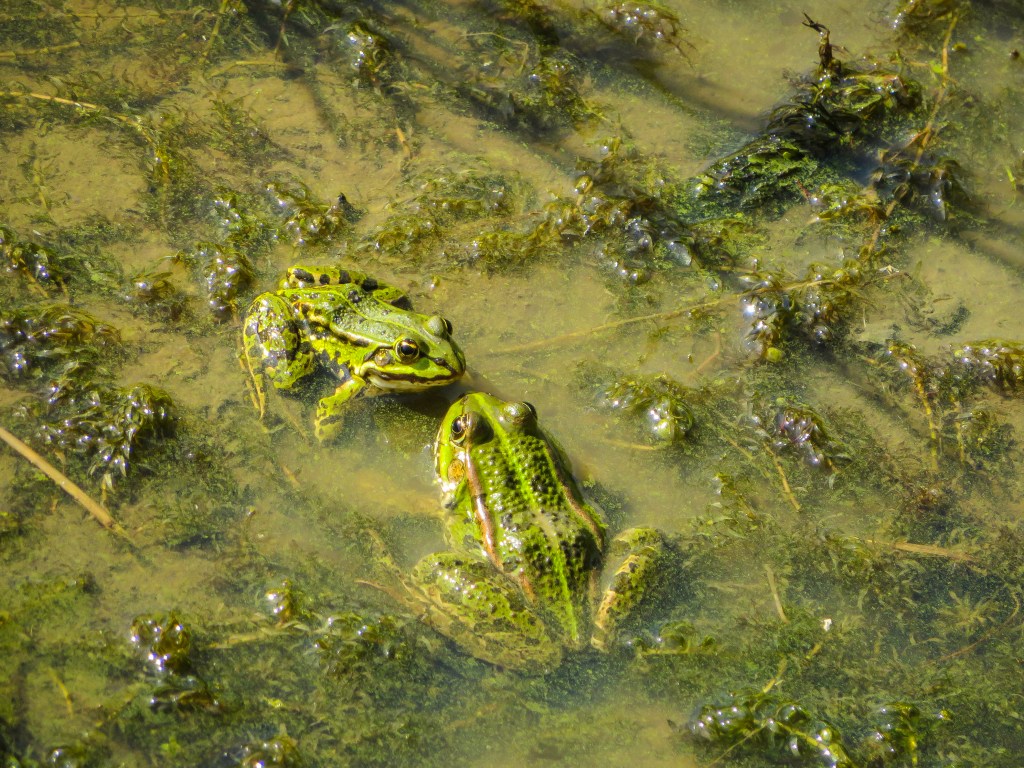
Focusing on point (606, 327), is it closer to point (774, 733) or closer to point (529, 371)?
point (529, 371)

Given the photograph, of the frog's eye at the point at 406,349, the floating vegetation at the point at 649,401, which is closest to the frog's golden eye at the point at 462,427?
the frog's eye at the point at 406,349

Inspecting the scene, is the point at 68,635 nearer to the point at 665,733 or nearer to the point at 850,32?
the point at 665,733

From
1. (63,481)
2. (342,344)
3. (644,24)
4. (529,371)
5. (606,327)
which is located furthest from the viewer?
Answer: (644,24)

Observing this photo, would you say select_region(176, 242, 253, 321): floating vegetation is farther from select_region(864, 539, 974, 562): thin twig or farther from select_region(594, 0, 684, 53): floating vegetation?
select_region(864, 539, 974, 562): thin twig

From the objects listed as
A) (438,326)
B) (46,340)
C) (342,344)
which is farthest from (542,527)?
(46,340)

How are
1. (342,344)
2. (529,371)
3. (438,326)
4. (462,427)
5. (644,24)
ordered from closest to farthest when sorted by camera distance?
1. (462,427)
2. (438,326)
3. (342,344)
4. (529,371)
5. (644,24)

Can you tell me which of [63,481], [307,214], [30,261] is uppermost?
[307,214]
